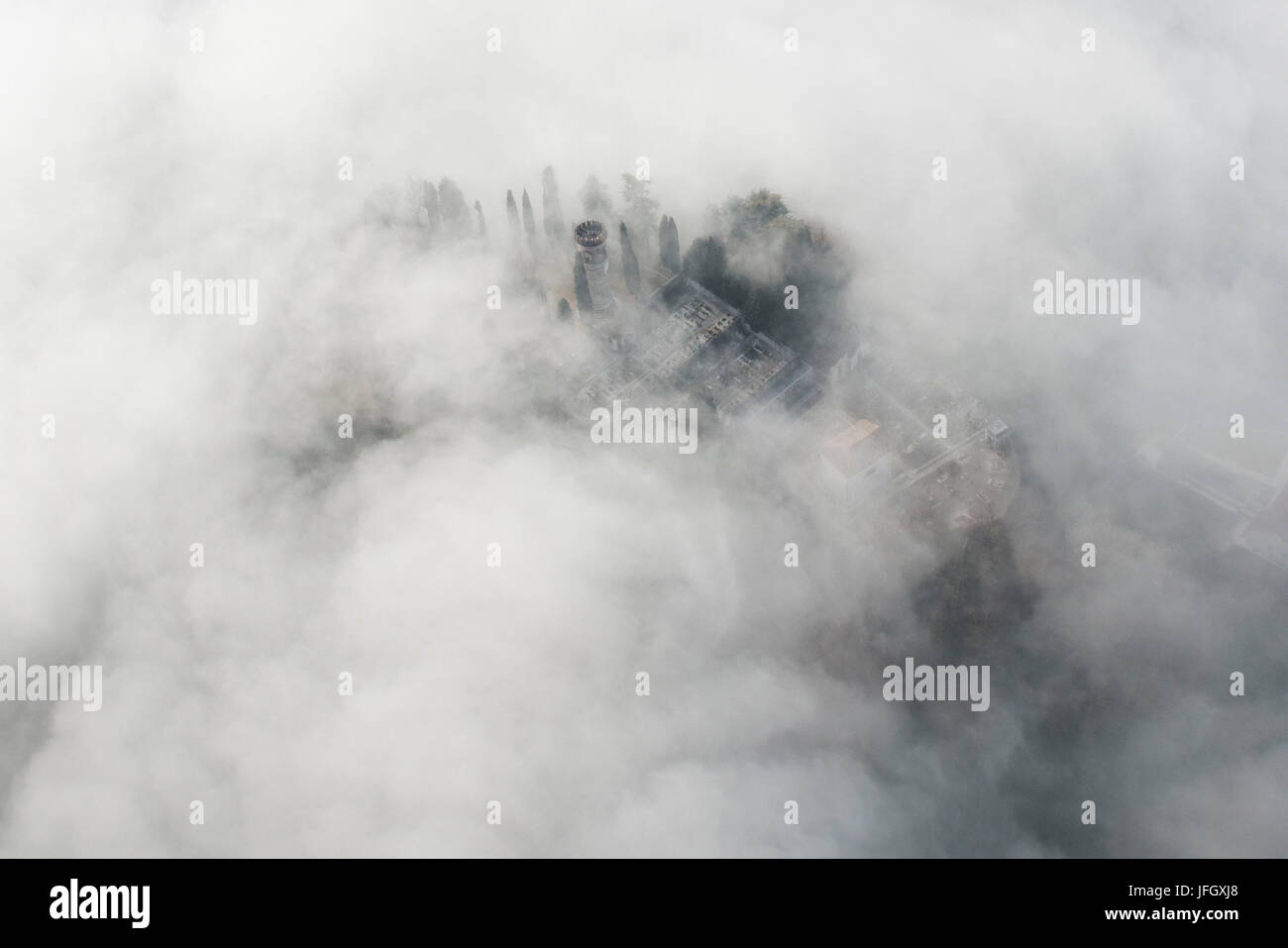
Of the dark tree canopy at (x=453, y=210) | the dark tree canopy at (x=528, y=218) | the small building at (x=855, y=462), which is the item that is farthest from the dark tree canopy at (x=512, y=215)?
the small building at (x=855, y=462)

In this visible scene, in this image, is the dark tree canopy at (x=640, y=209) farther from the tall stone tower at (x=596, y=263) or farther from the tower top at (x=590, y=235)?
the tower top at (x=590, y=235)

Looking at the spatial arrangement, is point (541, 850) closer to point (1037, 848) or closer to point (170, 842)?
point (170, 842)

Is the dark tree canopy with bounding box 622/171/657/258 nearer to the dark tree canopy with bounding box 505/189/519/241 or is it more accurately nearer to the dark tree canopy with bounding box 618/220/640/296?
the dark tree canopy with bounding box 618/220/640/296

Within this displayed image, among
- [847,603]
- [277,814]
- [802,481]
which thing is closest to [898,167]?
[802,481]

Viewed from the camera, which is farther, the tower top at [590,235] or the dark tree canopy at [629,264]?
the dark tree canopy at [629,264]

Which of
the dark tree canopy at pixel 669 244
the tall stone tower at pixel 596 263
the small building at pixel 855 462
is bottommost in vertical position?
the small building at pixel 855 462

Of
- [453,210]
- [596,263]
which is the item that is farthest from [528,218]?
[596,263]

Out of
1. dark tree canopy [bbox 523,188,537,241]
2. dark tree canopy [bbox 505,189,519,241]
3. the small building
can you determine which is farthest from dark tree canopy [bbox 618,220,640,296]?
the small building
